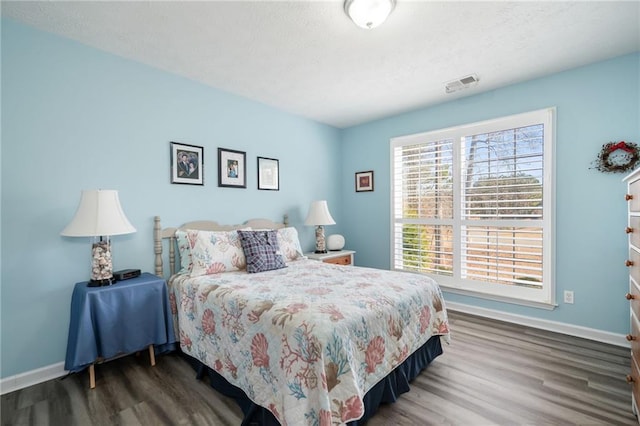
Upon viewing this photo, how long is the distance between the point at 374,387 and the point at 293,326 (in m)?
0.69

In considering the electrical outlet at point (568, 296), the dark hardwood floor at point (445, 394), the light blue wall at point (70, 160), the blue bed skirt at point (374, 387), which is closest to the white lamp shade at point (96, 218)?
the light blue wall at point (70, 160)

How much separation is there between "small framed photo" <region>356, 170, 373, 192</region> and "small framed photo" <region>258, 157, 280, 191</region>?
1.32 meters

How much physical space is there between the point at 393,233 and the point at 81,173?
11.3 ft

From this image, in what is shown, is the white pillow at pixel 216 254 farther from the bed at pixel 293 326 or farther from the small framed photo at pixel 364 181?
the small framed photo at pixel 364 181

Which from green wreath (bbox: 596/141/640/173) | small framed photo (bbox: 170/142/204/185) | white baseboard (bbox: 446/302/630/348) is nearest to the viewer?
green wreath (bbox: 596/141/640/173)

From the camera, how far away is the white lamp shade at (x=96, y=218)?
202 centimetres

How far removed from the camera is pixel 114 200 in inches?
85.4

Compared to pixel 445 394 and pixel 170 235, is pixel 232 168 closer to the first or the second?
pixel 170 235

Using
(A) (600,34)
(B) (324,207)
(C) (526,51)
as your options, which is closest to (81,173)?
(B) (324,207)

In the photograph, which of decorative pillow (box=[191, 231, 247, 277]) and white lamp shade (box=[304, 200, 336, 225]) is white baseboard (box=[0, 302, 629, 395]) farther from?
white lamp shade (box=[304, 200, 336, 225])

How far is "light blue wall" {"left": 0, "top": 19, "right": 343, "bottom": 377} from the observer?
2.05 metres

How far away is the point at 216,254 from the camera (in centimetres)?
265

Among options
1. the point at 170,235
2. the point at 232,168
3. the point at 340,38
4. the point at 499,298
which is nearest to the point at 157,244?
the point at 170,235

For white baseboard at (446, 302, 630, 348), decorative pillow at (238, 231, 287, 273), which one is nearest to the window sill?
white baseboard at (446, 302, 630, 348)
